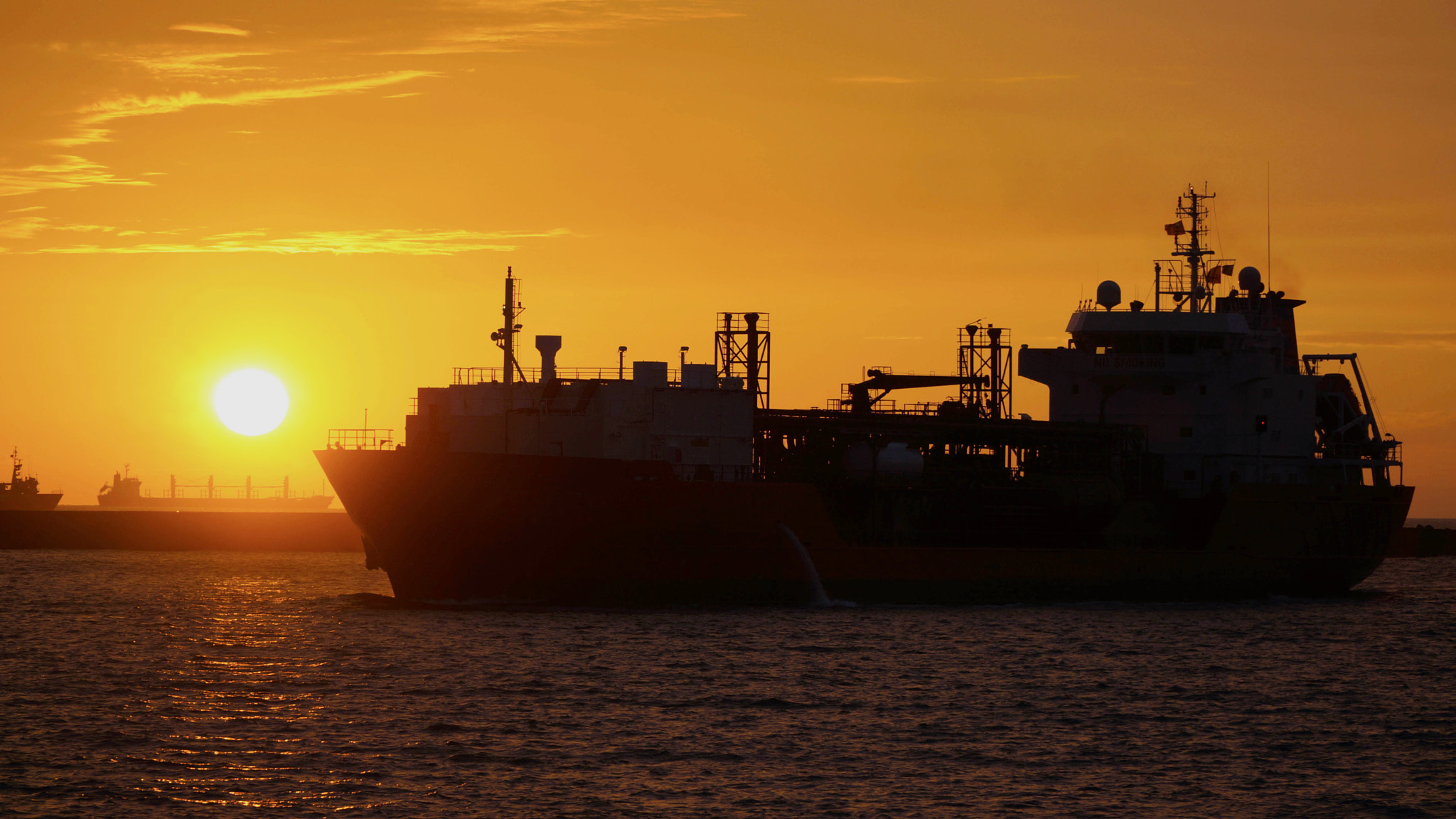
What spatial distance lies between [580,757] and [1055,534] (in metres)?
28.1

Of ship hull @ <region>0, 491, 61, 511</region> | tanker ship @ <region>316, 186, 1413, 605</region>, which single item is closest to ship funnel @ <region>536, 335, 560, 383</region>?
tanker ship @ <region>316, 186, 1413, 605</region>

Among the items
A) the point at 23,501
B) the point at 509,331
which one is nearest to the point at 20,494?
the point at 23,501

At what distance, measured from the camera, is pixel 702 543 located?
41344 mm

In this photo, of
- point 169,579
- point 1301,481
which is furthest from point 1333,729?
point 169,579

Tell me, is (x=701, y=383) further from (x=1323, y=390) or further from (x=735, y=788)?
(x=1323, y=390)

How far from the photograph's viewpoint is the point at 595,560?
40.4 meters

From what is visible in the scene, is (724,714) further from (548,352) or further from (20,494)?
(20,494)

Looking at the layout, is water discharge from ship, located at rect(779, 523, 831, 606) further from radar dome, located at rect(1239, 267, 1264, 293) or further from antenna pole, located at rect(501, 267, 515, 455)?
radar dome, located at rect(1239, 267, 1264, 293)

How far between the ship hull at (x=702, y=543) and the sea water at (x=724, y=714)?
3.14 ft

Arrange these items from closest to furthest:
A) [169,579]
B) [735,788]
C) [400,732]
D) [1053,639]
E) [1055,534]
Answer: [735,788]
[400,732]
[1053,639]
[1055,534]
[169,579]

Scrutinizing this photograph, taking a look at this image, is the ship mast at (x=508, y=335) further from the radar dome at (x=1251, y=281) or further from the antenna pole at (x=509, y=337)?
the radar dome at (x=1251, y=281)

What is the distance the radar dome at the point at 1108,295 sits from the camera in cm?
5412

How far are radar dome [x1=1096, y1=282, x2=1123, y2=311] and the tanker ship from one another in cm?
11

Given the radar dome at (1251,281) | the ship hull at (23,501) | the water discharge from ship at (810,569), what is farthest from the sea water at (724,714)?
the ship hull at (23,501)
